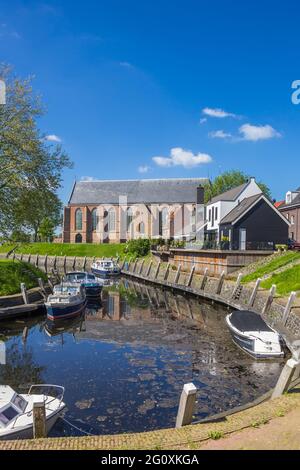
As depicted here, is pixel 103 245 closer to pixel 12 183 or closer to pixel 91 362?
pixel 12 183

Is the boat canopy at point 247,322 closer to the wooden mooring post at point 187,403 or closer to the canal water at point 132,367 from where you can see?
the canal water at point 132,367

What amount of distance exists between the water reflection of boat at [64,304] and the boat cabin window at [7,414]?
579 inches

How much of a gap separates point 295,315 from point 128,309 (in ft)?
46.8

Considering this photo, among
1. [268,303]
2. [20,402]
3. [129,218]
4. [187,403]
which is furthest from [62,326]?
[129,218]

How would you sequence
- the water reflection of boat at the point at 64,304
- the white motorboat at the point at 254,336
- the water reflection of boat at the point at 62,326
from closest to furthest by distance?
the white motorboat at the point at 254,336, the water reflection of boat at the point at 62,326, the water reflection of boat at the point at 64,304

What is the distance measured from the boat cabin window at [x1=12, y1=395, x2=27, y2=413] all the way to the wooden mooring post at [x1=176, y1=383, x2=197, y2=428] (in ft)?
14.4

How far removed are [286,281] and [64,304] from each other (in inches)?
639

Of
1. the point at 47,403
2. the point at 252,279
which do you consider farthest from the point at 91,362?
the point at 252,279

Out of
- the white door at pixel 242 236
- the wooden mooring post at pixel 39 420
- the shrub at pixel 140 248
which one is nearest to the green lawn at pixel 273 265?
the white door at pixel 242 236

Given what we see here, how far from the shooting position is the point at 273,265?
34.1 metres

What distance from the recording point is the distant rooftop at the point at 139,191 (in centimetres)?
8744

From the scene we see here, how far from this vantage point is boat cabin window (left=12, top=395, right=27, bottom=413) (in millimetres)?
10164

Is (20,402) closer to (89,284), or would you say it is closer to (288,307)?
(288,307)
